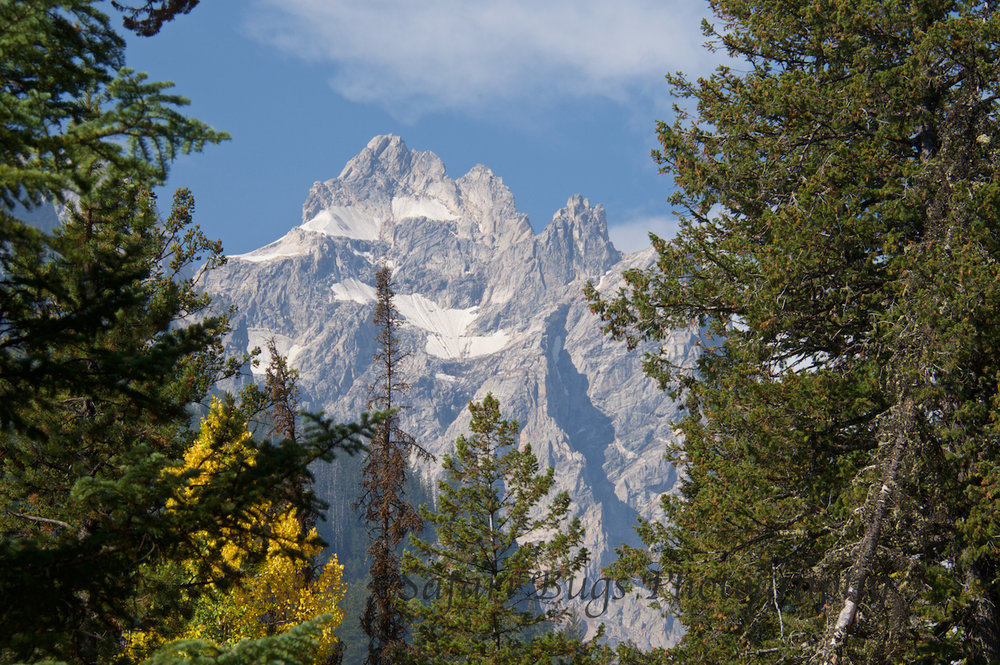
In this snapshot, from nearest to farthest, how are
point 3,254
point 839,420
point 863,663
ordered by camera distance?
point 3,254 → point 863,663 → point 839,420

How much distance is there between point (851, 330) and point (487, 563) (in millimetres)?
9139

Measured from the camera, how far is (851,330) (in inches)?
340

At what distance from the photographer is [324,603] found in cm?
1491

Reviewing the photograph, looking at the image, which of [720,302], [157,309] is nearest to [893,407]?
[720,302]

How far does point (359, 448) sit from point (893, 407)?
16.3 ft

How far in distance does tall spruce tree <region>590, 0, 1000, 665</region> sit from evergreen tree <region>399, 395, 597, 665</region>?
4.02m

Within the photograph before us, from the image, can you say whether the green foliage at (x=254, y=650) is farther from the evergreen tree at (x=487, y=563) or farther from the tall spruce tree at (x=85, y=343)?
the evergreen tree at (x=487, y=563)

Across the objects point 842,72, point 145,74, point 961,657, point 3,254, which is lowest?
point 961,657

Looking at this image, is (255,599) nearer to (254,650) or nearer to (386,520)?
(386,520)

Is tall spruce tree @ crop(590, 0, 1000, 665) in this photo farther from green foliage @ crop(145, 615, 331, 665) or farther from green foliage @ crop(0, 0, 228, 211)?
green foliage @ crop(0, 0, 228, 211)

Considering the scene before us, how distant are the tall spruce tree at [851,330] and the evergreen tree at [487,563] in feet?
13.2

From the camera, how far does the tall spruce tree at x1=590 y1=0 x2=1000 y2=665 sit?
6.89 metres

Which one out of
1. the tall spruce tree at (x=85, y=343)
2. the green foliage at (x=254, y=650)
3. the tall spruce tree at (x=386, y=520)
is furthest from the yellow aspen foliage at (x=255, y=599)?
the green foliage at (x=254, y=650)

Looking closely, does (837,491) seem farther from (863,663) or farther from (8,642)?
(8,642)
